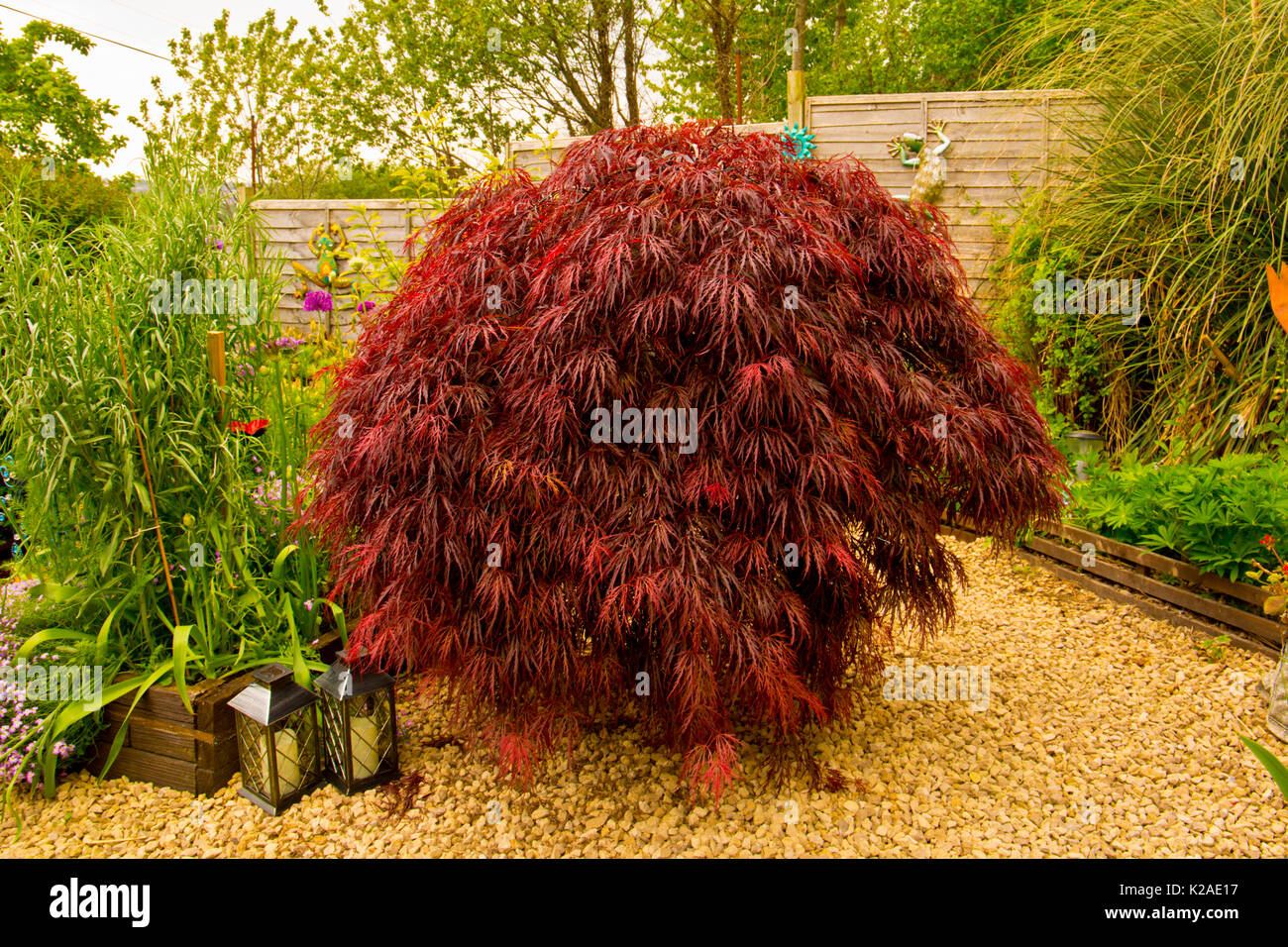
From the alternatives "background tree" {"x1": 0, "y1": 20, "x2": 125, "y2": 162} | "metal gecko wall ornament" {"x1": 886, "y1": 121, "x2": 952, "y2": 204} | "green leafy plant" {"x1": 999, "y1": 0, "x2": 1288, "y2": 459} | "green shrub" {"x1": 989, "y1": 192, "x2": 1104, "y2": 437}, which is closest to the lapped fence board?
"metal gecko wall ornament" {"x1": 886, "y1": 121, "x2": 952, "y2": 204}

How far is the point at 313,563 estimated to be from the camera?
108 inches

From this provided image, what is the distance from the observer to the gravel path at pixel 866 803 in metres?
2.15

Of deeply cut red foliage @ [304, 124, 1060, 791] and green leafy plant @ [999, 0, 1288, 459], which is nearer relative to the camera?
deeply cut red foliage @ [304, 124, 1060, 791]

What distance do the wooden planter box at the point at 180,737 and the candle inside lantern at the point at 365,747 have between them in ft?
1.25

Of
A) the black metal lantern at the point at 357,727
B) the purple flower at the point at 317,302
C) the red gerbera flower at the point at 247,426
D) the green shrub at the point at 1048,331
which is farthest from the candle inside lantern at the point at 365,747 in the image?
the green shrub at the point at 1048,331

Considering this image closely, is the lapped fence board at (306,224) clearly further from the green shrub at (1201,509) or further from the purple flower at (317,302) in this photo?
the green shrub at (1201,509)

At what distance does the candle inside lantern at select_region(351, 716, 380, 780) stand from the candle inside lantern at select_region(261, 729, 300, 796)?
16cm

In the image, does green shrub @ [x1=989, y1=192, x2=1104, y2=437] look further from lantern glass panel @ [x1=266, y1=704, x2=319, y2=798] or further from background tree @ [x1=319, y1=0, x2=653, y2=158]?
background tree @ [x1=319, y1=0, x2=653, y2=158]

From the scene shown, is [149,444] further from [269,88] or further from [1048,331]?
[269,88]

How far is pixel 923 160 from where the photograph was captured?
564cm

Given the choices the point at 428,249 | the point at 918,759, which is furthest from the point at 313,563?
the point at 918,759

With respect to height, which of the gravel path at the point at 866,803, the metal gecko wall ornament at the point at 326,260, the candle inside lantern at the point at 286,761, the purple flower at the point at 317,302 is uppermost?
the metal gecko wall ornament at the point at 326,260

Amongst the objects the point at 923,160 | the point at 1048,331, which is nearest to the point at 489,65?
the point at 923,160

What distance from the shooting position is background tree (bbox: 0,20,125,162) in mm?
13250
